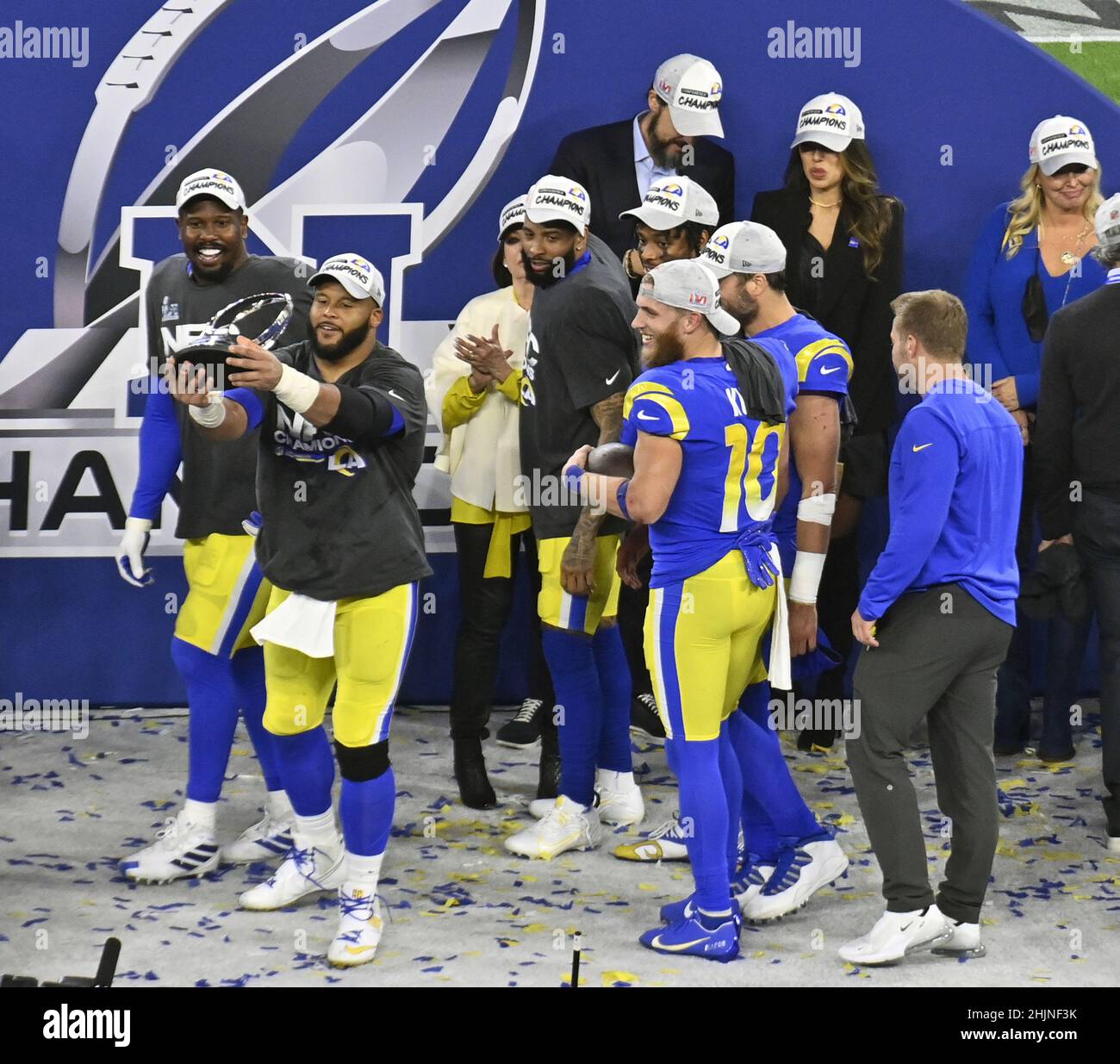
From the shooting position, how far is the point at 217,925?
4645 mm

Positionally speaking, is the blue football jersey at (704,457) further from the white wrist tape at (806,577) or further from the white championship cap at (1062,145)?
the white championship cap at (1062,145)

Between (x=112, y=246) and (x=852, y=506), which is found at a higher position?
(x=112, y=246)

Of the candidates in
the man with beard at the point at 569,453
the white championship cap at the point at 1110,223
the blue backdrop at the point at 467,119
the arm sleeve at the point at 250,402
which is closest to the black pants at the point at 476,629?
the man with beard at the point at 569,453

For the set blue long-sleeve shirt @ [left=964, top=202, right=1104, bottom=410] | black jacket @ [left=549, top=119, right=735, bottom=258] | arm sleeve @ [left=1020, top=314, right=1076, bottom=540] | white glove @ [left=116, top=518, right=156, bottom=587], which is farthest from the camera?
black jacket @ [left=549, top=119, right=735, bottom=258]

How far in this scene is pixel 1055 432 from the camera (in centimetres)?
544

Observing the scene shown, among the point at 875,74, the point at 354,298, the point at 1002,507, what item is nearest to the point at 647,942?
the point at 1002,507

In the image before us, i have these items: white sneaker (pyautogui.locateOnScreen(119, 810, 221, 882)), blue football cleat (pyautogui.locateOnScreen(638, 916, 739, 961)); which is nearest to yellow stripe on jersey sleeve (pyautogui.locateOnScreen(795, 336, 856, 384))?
blue football cleat (pyautogui.locateOnScreen(638, 916, 739, 961))

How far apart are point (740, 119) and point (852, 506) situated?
4.97ft

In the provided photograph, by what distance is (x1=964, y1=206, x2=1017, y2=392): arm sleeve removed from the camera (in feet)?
20.6

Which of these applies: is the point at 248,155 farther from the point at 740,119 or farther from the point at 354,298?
the point at 354,298

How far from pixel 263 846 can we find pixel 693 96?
297cm

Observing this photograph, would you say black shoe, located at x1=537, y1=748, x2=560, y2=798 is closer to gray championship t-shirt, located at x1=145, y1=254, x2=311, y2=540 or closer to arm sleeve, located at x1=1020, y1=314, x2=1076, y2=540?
gray championship t-shirt, located at x1=145, y1=254, x2=311, y2=540

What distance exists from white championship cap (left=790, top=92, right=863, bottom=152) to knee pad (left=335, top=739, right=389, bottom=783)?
2.89m

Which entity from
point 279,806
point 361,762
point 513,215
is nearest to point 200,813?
point 279,806
